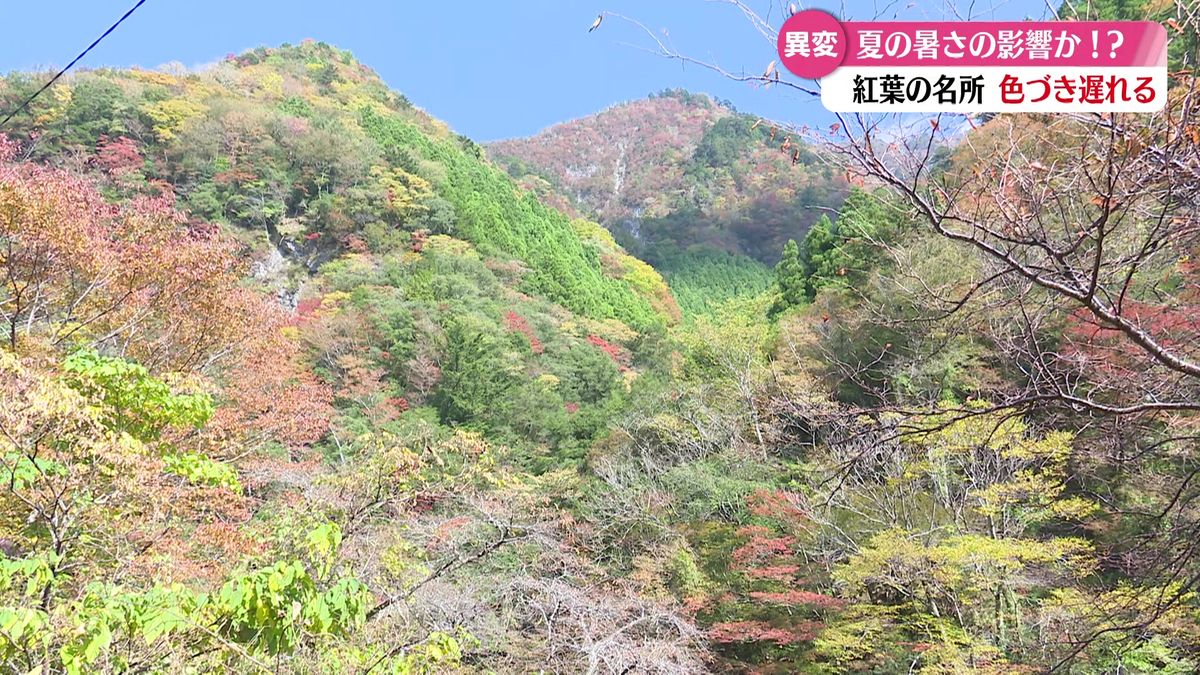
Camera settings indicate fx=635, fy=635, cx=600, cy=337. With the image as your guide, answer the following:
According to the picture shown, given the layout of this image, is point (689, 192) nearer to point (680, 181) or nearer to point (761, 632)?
point (680, 181)

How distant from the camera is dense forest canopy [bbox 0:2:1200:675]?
1.84m

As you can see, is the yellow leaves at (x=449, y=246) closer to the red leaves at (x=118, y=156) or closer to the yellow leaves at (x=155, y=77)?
the red leaves at (x=118, y=156)

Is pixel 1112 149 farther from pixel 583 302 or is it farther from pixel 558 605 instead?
pixel 583 302

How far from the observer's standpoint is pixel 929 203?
5.57 feet

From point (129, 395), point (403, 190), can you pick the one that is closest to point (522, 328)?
point (403, 190)

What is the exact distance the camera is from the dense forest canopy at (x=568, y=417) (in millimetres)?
1843

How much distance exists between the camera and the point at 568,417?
16297 mm

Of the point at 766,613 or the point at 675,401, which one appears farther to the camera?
the point at 675,401

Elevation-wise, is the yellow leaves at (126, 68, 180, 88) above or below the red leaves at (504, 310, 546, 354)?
above

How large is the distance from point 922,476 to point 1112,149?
25.8ft

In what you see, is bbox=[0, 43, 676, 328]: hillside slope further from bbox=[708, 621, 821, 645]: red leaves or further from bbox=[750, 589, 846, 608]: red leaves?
bbox=[750, 589, 846, 608]: red leaves

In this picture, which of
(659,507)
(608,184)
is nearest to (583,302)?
(659,507)

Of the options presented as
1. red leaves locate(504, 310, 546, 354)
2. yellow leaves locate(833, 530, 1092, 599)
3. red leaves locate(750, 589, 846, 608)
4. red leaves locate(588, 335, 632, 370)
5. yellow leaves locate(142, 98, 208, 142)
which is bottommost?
red leaves locate(750, 589, 846, 608)

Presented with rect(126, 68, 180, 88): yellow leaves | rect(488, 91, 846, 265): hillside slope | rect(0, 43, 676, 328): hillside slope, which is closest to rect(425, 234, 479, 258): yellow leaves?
rect(0, 43, 676, 328): hillside slope
